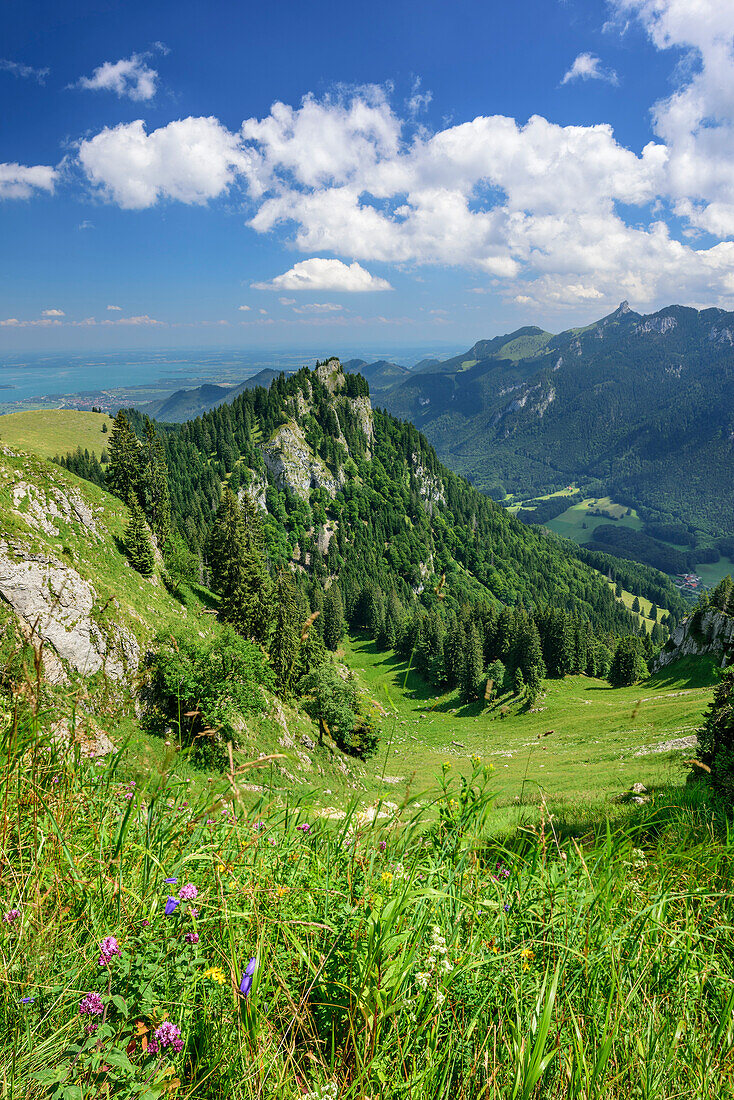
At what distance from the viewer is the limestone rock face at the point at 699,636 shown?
6375 cm

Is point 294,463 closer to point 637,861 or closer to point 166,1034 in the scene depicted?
point 637,861

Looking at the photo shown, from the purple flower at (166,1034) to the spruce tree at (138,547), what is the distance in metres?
37.7

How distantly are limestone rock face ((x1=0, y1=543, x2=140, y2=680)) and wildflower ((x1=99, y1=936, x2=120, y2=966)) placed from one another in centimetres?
2385

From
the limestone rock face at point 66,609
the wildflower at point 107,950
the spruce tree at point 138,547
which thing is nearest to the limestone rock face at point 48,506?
the spruce tree at point 138,547

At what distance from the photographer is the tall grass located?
122 cm

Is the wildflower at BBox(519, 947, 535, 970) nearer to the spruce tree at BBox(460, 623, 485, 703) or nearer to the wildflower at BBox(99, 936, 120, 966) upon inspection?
A: the wildflower at BBox(99, 936, 120, 966)

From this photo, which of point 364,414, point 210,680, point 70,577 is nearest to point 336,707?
point 210,680

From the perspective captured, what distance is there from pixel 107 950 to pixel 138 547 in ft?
126

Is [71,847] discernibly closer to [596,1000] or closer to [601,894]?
[596,1000]

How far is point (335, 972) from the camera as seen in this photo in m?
1.62

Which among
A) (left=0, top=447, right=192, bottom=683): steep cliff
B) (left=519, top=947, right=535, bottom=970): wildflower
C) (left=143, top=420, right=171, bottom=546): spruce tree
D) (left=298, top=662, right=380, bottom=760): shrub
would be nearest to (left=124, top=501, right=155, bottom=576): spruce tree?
(left=0, top=447, right=192, bottom=683): steep cliff

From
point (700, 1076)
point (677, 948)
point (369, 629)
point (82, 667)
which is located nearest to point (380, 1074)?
→ point (700, 1076)

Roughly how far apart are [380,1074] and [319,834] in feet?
5.44

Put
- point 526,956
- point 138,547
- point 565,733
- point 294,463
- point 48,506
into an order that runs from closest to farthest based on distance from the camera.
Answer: point 526,956 < point 48,506 < point 138,547 < point 565,733 < point 294,463
